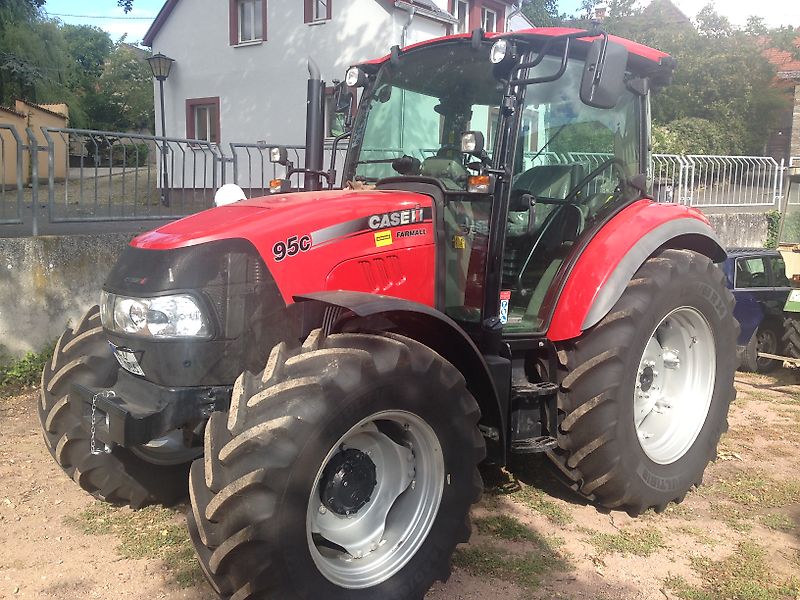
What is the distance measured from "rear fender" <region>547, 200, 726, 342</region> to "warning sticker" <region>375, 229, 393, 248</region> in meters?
0.96

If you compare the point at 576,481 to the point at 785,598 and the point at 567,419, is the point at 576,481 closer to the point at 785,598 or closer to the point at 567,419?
the point at 567,419

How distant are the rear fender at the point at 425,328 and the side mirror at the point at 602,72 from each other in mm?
1175

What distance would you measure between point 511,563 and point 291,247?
1.73 m

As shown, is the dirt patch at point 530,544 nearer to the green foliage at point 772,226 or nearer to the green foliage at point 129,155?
the green foliage at point 129,155

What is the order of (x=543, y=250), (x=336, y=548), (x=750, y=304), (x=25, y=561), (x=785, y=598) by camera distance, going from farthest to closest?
(x=750, y=304) < (x=543, y=250) < (x=25, y=561) < (x=785, y=598) < (x=336, y=548)

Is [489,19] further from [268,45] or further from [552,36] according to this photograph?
[552,36]

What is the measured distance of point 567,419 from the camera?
3520 millimetres

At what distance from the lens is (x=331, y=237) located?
3.08m

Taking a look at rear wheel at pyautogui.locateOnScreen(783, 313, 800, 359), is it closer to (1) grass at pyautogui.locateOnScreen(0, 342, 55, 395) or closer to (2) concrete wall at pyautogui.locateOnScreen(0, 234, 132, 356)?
(2) concrete wall at pyautogui.locateOnScreen(0, 234, 132, 356)

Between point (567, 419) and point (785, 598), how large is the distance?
115 centimetres

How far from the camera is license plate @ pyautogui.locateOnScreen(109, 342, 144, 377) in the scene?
2.91 m

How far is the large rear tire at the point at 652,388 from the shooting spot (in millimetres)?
3512

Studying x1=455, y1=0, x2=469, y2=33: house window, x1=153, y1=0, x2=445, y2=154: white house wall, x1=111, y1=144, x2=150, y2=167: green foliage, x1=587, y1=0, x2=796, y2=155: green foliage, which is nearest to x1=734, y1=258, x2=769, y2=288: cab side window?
x1=111, y1=144, x2=150, y2=167: green foliage

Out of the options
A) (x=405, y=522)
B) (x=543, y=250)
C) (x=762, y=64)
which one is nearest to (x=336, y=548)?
(x=405, y=522)
